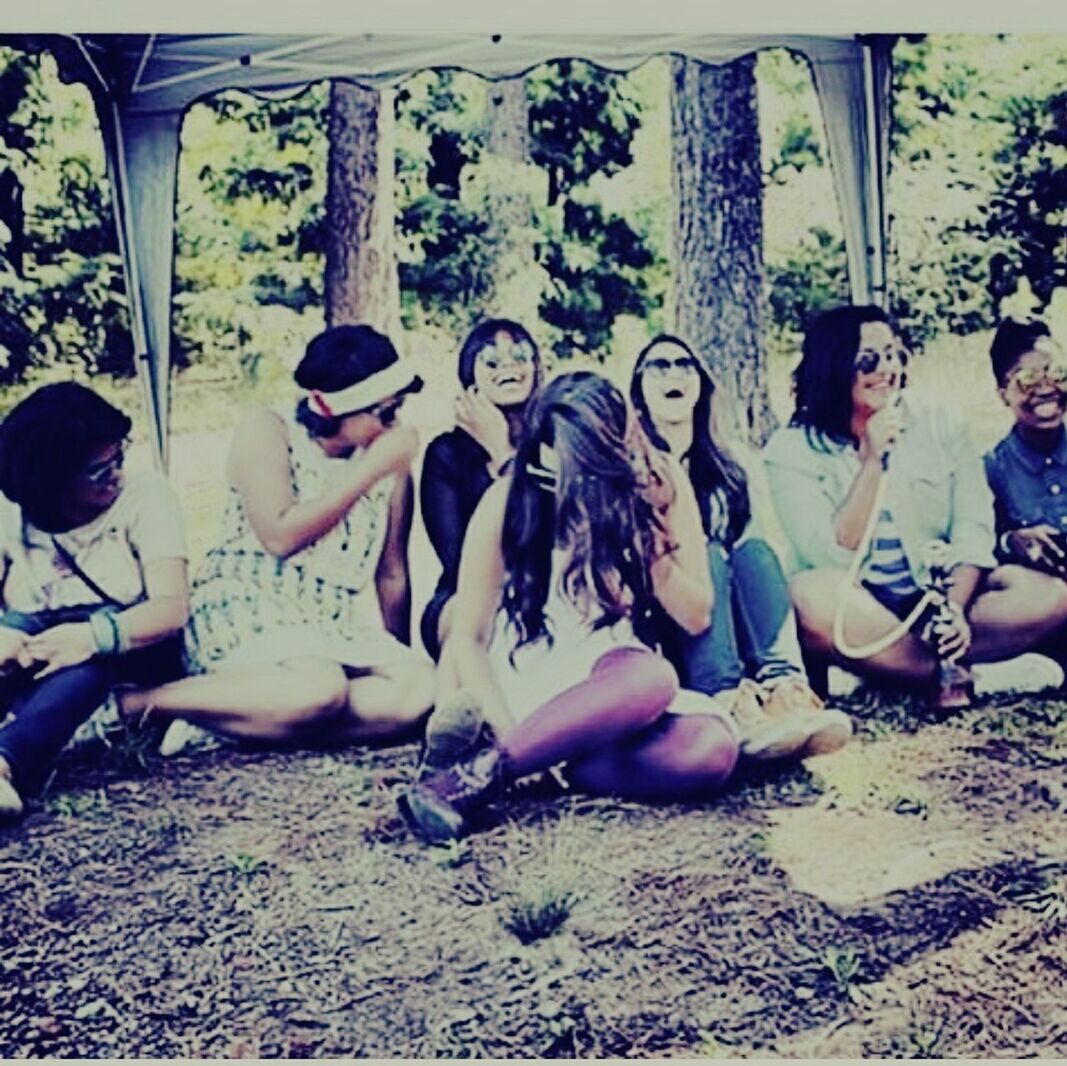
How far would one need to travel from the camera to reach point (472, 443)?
9.25ft

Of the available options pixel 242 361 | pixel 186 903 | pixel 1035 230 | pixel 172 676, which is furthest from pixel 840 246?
pixel 186 903

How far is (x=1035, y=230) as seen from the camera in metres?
2.99

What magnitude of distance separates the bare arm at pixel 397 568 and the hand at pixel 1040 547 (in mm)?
1087

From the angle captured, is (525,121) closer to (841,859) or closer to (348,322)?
(348,322)

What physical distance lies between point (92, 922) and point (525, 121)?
149 centimetres

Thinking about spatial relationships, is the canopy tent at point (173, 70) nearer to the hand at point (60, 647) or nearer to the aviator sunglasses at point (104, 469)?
the aviator sunglasses at point (104, 469)

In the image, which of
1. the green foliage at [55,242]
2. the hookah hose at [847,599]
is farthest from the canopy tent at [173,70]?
the hookah hose at [847,599]

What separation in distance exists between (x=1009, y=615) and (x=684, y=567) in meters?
0.64

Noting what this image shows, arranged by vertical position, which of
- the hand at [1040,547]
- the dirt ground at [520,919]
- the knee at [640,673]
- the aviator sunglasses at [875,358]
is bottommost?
the dirt ground at [520,919]

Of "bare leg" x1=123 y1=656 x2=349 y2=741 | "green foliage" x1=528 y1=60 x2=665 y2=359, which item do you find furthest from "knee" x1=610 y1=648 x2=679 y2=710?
"green foliage" x1=528 y1=60 x2=665 y2=359

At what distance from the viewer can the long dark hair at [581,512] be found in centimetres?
279

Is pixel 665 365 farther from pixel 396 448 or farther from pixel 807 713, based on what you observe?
pixel 807 713

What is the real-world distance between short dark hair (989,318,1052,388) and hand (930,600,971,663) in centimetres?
42

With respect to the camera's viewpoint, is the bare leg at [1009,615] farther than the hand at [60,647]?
Yes
